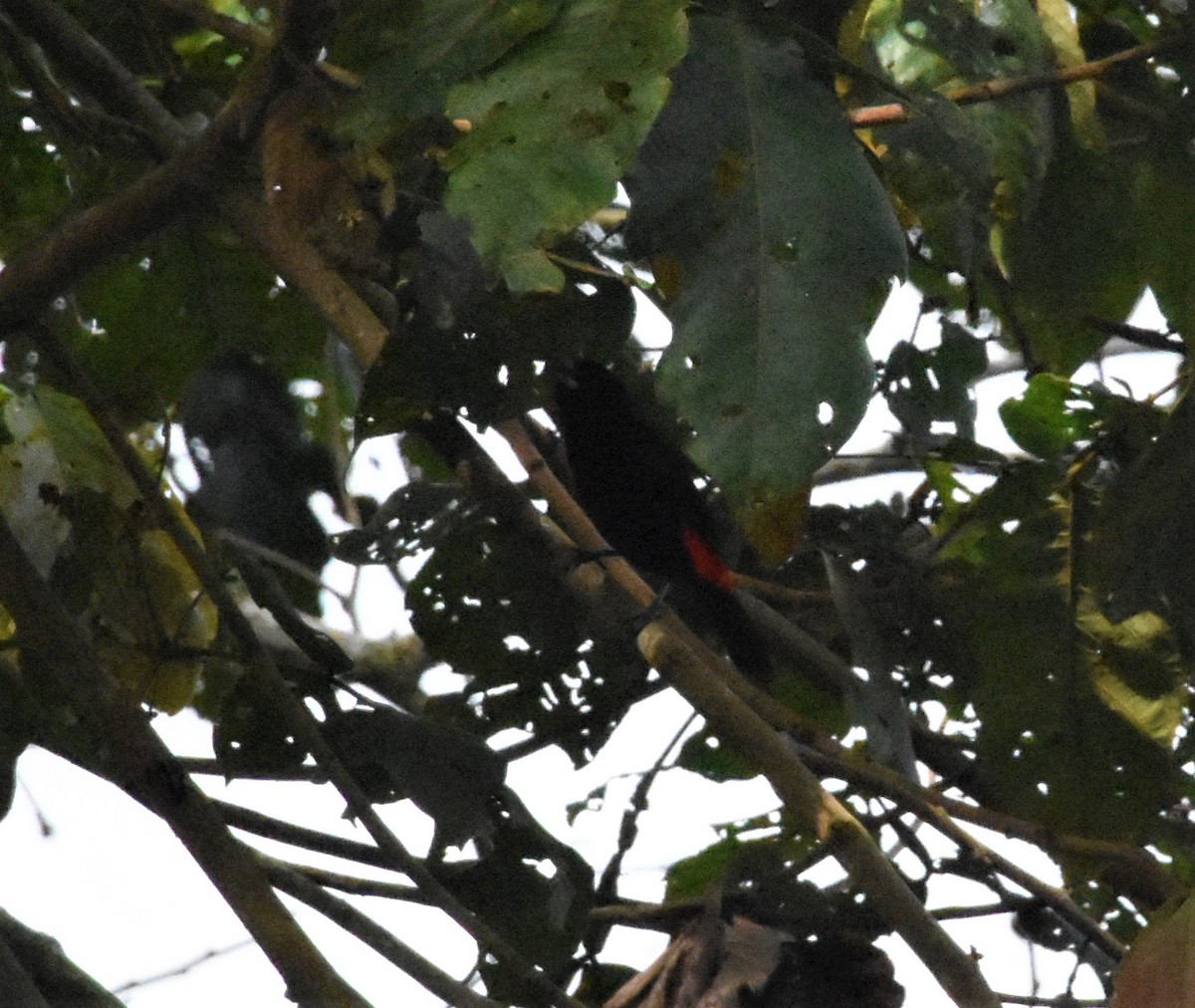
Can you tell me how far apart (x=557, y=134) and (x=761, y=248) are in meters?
0.19

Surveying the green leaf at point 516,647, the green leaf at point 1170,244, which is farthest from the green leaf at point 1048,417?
the green leaf at point 516,647

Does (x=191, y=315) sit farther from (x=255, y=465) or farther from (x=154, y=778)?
(x=154, y=778)

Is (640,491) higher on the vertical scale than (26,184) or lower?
higher

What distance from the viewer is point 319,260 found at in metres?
1.77

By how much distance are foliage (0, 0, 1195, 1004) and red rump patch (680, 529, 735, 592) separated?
0.08 m

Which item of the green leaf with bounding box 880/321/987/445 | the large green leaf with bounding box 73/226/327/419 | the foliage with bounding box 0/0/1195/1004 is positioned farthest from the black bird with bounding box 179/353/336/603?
the green leaf with bounding box 880/321/987/445

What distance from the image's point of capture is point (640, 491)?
10.9ft

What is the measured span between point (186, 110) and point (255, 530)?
2.65 ft

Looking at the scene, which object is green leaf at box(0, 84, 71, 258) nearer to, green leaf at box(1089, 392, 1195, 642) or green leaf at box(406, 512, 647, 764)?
green leaf at box(406, 512, 647, 764)

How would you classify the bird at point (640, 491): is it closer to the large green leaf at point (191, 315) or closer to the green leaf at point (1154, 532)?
the large green leaf at point (191, 315)

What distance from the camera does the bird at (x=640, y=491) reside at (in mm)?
3081

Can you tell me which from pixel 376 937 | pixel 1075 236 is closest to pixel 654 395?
pixel 1075 236

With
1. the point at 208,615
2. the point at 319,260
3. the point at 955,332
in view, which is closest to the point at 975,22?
the point at 319,260

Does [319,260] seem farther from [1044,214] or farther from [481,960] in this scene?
[481,960]
